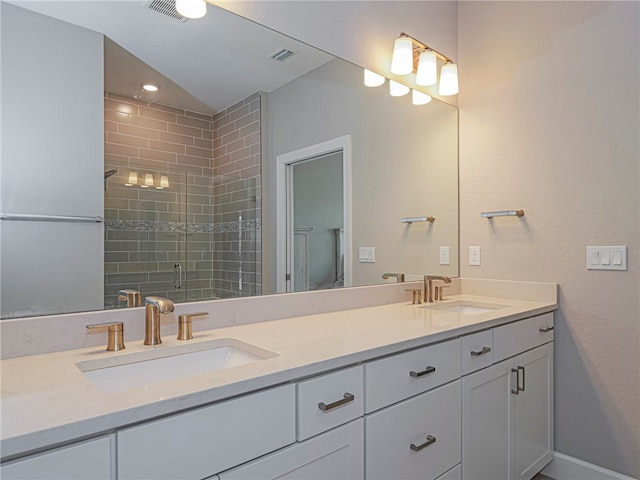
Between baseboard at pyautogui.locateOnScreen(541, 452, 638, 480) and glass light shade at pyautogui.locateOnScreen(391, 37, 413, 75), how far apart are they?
2.11m

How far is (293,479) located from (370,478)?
317mm

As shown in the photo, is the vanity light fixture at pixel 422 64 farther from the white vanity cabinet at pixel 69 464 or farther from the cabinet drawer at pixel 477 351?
the white vanity cabinet at pixel 69 464

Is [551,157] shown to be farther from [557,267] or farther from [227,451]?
[227,451]

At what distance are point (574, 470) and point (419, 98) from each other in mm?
2101

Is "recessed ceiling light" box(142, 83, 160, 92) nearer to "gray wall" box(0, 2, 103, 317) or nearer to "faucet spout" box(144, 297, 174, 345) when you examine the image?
"gray wall" box(0, 2, 103, 317)

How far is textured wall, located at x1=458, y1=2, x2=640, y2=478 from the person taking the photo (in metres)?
1.91

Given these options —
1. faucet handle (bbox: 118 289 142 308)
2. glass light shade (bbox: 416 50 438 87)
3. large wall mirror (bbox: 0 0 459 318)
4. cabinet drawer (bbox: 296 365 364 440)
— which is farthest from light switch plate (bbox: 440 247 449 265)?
faucet handle (bbox: 118 289 142 308)

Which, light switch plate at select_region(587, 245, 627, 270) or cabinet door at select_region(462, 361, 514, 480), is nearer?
cabinet door at select_region(462, 361, 514, 480)

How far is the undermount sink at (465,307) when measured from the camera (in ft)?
6.97

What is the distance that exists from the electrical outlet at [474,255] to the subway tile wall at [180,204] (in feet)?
4.64

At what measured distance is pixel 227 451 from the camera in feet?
2.94

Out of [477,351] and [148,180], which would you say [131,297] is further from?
[477,351]

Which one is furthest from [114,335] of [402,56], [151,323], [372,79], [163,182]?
[402,56]

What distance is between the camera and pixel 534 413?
6.50 feet
